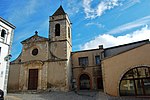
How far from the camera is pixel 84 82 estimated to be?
759 inches

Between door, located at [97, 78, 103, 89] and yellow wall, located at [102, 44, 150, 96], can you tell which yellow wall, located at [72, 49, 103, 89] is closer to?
door, located at [97, 78, 103, 89]

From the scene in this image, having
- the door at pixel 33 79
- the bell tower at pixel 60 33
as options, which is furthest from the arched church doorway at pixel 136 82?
the door at pixel 33 79

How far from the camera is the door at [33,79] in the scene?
17125 millimetres

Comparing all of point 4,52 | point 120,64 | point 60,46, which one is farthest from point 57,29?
point 120,64

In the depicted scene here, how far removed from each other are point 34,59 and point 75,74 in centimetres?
609

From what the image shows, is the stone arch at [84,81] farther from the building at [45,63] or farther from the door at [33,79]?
the door at [33,79]

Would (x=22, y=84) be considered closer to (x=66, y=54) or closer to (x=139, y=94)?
(x=66, y=54)

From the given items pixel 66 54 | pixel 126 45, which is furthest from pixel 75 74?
pixel 126 45

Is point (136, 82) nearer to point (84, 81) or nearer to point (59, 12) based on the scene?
point (84, 81)

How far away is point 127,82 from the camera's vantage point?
1159 cm

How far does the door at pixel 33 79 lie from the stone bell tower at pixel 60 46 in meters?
2.73

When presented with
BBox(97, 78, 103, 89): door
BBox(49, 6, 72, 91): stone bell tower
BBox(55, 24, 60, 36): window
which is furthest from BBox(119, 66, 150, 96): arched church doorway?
BBox(55, 24, 60, 36): window

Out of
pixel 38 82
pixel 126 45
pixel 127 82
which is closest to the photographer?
pixel 127 82

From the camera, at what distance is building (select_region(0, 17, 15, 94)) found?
39.5 feet
